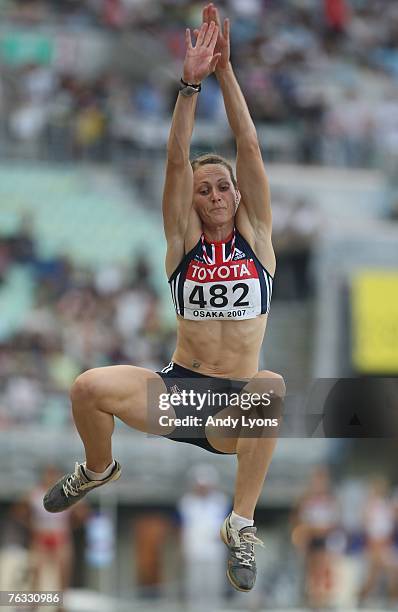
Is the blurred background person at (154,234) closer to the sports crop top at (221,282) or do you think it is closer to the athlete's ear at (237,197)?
the sports crop top at (221,282)

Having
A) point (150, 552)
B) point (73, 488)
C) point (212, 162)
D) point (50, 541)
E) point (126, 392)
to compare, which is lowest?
point (150, 552)

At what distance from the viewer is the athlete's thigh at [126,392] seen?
771 centimetres

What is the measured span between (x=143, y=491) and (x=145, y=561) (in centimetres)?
84

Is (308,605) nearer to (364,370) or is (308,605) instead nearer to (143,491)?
(143,491)

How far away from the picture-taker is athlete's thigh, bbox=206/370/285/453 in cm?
789

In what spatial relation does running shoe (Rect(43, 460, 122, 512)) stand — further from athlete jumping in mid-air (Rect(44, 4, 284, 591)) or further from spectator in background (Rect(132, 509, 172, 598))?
spectator in background (Rect(132, 509, 172, 598))

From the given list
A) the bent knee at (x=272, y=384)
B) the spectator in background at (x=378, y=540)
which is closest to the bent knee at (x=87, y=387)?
the bent knee at (x=272, y=384)

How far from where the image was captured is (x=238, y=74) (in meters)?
21.0

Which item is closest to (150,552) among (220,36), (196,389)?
(196,389)

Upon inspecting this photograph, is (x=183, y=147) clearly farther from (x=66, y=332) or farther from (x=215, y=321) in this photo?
(x=66, y=332)

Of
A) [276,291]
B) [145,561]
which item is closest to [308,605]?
[145,561]

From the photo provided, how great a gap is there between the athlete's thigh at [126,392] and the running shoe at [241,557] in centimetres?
73

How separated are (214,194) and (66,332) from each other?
28.2 feet

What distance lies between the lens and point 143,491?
15.7 metres
